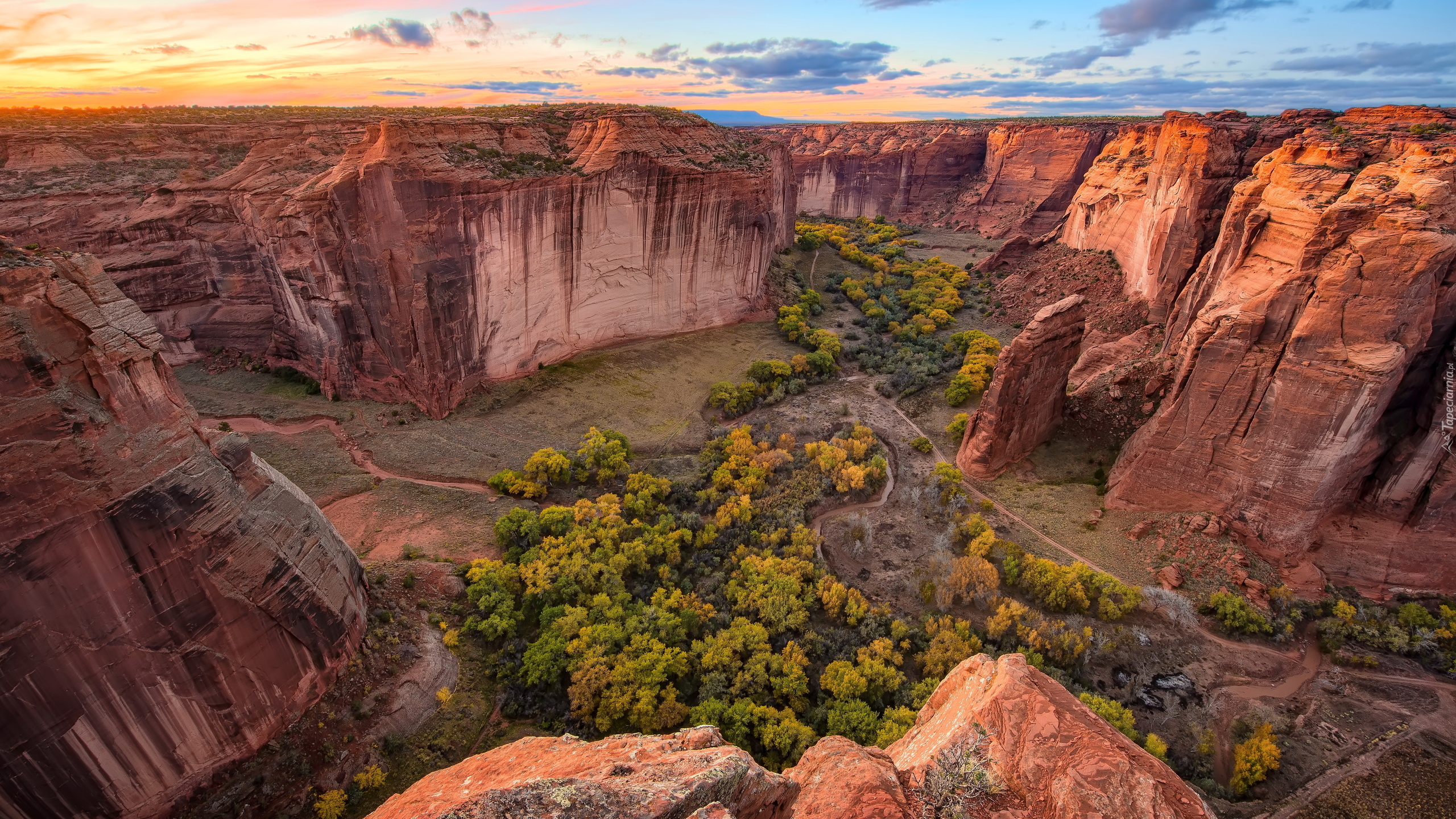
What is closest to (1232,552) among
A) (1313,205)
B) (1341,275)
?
(1341,275)

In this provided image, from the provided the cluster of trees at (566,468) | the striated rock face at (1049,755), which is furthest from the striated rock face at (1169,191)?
the striated rock face at (1049,755)

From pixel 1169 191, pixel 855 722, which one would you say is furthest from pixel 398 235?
pixel 1169 191

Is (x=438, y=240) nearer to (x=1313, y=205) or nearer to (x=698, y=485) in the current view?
(x=698, y=485)

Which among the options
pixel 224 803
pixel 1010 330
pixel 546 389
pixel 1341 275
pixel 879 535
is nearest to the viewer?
pixel 224 803

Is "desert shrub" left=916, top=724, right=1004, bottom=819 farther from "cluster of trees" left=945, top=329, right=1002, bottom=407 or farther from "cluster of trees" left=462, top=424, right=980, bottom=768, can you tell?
"cluster of trees" left=945, top=329, right=1002, bottom=407

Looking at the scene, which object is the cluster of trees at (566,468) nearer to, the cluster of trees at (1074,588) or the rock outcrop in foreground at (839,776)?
the cluster of trees at (1074,588)
